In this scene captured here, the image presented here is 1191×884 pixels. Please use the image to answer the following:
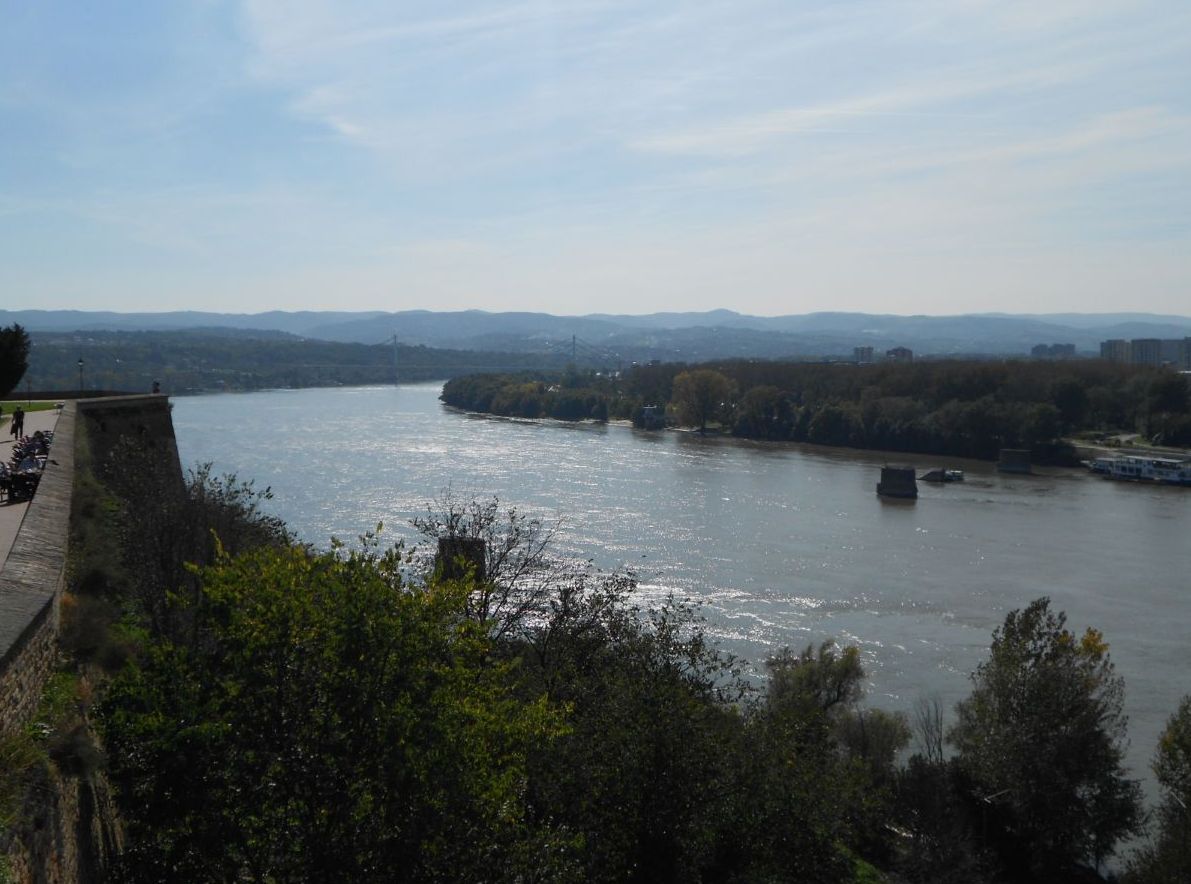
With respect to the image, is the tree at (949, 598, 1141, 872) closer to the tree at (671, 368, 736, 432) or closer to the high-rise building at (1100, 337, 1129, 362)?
the tree at (671, 368, 736, 432)

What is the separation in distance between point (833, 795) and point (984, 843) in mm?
3671

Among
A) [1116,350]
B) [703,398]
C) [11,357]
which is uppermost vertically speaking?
[11,357]

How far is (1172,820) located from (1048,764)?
0.90 metres

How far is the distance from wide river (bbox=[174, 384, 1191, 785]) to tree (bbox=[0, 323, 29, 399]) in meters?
4.20

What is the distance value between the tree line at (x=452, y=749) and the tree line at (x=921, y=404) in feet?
78.7

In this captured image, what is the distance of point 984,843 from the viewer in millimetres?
8336

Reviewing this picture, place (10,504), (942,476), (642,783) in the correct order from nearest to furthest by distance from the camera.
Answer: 1. (642,783)
2. (10,504)
3. (942,476)

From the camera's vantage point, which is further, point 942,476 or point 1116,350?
point 1116,350

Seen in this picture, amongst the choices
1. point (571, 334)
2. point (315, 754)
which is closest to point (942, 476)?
point (315, 754)

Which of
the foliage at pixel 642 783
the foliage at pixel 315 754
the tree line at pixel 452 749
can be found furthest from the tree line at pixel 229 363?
the foliage at pixel 315 754

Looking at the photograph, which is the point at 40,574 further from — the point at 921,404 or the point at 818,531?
the point at 921,404

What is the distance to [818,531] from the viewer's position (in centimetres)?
1898

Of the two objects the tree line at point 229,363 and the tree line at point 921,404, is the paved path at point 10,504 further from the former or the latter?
the tree line at point 229,363

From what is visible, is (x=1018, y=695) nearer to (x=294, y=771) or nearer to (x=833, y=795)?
(x=833, y=795)
